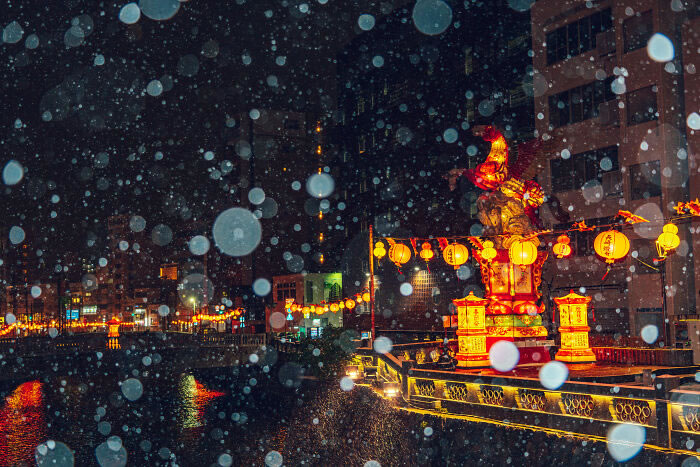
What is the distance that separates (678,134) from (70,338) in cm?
3926

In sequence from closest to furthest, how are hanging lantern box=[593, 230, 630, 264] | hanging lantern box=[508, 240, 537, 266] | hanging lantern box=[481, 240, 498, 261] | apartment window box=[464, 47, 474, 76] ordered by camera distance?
hanging lantern box=[593, 230, 630, 264], hanging lantern box=[508, 240, 537, 266], hanging lantern box=[481, 240, 498, 261], apartment window box=[464, 47, 474, 76]

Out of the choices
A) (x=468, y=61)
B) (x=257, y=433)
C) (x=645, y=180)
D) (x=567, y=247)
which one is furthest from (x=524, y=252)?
(x=468, y=61)

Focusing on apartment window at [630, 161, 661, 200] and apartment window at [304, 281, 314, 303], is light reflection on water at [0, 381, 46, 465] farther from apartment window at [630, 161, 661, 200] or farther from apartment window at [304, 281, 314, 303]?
apartment window at [304, 281, 314, 303]

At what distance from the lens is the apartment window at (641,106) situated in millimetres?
28672

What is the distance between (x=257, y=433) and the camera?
2002 centimetres

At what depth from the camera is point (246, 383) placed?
115 ft

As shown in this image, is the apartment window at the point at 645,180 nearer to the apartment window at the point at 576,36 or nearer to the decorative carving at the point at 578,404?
the apartment window at the point at 576,36

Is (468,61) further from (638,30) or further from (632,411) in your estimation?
(632,411)

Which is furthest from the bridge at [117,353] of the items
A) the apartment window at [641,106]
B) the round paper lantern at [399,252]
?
the apartment window at [641,106]

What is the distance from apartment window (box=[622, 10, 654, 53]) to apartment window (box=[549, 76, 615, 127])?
178cm

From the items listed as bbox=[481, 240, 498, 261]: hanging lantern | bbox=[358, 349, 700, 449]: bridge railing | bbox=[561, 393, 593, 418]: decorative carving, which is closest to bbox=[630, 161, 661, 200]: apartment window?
bbox=[481, 240, 498, 261]: hanging lantern

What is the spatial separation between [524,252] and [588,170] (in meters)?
15.1

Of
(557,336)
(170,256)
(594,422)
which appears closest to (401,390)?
(594,422)

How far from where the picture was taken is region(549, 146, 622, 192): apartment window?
3023cm
